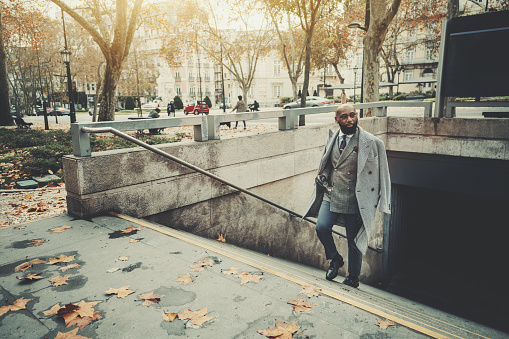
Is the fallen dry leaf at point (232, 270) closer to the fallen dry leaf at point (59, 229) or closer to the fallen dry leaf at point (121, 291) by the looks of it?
the fallen dry leaf at point (121, 291)

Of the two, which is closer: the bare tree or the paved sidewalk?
the paved sidewalk

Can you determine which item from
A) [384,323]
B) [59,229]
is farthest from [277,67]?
[384,323]

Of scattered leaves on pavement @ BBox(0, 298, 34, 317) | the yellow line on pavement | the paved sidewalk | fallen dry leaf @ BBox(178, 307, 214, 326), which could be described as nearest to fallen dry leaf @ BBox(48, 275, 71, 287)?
the paved sidewalk

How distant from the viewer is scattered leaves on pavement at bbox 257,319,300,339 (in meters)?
2.70

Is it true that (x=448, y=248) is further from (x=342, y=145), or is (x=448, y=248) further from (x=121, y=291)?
(x=121, y=291)

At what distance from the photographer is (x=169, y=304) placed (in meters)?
3.05

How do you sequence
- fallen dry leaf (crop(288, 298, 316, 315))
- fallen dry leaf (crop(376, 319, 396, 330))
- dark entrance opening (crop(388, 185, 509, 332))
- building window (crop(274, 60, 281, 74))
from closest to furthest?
1. fallen dry leaf (crop(376, 319, 396, 330))
2. fallen dry leaf (crop(288, 298, 316, 315))
3. dark entrance opening (crop(388, 185, 509, 332))
4. building window (crop(274, 60, 281, 74))

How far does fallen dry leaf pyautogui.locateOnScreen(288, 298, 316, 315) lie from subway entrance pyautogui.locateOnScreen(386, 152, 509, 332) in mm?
8564

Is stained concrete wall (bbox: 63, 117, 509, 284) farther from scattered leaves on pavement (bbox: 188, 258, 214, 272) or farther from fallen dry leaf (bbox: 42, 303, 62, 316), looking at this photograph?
fallen dry leaf (bbox: 42, 303, 62, 316)

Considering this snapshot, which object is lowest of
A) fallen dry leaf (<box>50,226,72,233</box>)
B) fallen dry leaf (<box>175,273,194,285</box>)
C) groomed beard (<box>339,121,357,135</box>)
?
fallen dry leaf (<box>175,273,194,285</box>)

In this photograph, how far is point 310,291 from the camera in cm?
352

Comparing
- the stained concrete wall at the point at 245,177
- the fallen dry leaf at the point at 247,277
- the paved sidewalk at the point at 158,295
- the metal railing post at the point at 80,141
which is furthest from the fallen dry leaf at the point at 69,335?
the metal railing post at the point at 80,141

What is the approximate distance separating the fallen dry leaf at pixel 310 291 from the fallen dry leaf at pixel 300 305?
142 millimetres

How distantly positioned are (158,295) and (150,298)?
0.08 m
